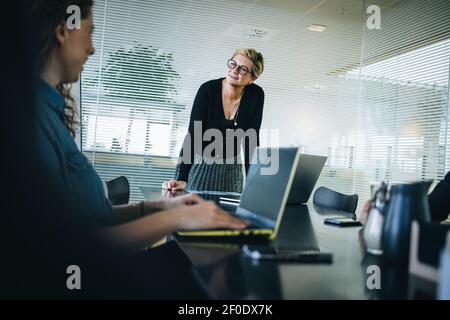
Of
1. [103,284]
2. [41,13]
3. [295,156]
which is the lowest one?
[103,284]

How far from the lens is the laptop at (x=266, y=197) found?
107 cm

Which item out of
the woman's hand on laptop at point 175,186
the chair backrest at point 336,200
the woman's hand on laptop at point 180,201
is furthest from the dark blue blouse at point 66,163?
the chair backrest at point 336,200

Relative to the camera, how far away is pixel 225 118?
268 cm

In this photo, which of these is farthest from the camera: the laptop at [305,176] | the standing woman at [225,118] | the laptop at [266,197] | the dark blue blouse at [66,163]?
the standing woman at [225,118]

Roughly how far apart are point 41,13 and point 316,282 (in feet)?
3.04

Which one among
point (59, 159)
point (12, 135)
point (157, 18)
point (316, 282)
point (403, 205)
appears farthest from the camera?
point (157, 18)

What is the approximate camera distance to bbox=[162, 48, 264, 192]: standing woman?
8.39 ft

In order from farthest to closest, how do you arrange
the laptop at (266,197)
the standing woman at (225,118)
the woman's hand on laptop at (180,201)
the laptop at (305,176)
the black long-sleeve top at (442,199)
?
the standing woman at (225,118)
the laptop at (305,176)
the black long-sleeve top at (442,199)
the woman's hand on laptop at (180,201)
the laptop at (266,197)

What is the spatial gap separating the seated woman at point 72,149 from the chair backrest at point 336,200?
1444mm

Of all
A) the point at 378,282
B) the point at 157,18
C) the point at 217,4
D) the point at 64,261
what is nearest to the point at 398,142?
the point at 217,4

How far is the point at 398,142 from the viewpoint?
4258 mm

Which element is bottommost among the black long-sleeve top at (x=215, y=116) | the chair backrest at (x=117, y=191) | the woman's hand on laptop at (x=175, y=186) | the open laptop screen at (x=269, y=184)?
the chair backrest at (x=117, y=191)

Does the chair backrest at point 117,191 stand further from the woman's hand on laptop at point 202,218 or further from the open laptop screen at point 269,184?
Result: the woman's hand on laptop at point 202,218
